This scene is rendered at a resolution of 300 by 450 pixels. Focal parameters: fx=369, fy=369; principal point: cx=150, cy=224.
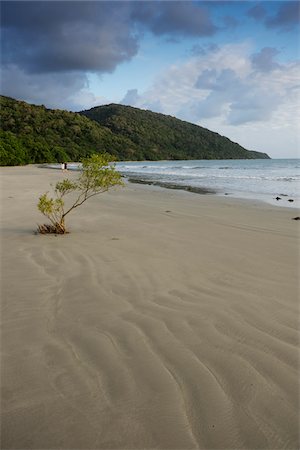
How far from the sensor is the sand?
2457 millimetres

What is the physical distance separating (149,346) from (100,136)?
4957 inches

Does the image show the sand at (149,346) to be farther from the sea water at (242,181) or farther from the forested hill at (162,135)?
the forested hill at (162,135)

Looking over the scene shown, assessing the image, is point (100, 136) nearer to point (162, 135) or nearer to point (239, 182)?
point (162, 135)

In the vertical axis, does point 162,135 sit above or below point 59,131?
above

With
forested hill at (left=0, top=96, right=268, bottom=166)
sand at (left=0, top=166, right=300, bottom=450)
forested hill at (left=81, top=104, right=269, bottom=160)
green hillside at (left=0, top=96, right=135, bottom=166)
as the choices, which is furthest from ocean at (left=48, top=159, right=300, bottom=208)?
forested hill at (left=81, top=104, right=269, bottom=160)

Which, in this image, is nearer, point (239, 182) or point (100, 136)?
point (239, 182)

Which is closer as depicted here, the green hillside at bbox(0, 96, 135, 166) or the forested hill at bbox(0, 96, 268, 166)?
the forested hill at bbox(0, 96, 268, 166)

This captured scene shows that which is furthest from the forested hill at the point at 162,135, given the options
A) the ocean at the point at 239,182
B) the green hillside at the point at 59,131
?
the ocean at the point at 239,182

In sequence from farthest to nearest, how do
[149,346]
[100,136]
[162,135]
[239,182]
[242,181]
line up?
[162,135] < [100,136] < [242,181] < [239,182] < [149,346]

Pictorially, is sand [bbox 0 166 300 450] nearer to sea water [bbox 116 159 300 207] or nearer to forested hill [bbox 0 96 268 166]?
sea water [bbox 116 159 300 207]

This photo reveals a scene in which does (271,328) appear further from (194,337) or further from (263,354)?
(194,337)

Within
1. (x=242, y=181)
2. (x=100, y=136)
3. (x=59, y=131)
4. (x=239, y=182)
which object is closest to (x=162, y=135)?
(x=100, y=136)

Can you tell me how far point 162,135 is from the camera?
538 feet

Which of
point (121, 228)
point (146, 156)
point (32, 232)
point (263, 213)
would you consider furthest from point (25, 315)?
point (146, 156)
